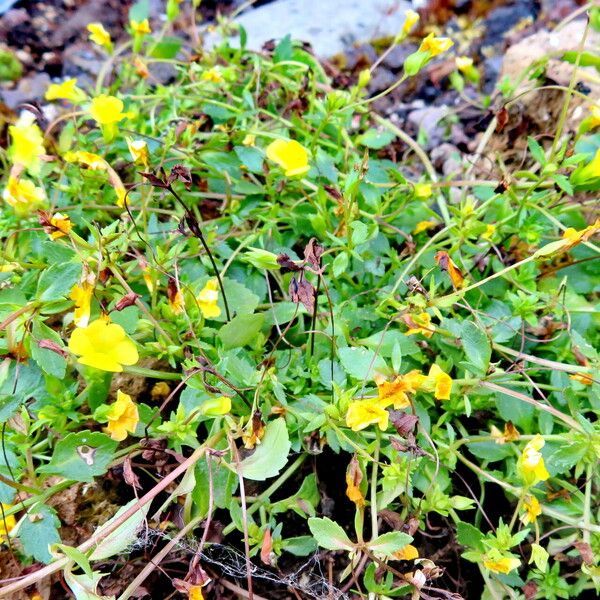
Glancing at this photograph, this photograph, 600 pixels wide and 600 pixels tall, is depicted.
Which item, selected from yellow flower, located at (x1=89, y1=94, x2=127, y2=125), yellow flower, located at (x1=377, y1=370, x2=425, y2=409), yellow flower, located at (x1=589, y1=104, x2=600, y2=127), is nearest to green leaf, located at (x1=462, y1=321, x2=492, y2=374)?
yellow flower, located at (x1=377, y1=370, x2=425, y2=409)

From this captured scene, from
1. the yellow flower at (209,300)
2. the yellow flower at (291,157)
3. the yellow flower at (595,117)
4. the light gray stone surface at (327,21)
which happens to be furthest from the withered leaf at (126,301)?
the light gray stone surface at (327,21)

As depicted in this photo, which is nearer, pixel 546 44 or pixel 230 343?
pixel 230 343

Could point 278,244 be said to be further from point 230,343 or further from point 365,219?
point 230,343

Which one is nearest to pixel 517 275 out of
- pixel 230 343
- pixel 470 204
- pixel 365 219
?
pixel 470 204

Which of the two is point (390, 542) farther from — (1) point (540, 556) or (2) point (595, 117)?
(2) point (595, 117)

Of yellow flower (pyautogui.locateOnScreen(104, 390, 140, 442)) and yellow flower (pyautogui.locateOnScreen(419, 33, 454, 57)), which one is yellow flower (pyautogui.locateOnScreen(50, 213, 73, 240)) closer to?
yellow flower (pyautogui.locateOnScreen(104, 390, 140, 442))

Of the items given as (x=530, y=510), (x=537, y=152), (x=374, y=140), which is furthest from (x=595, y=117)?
(x=530, y=510)
